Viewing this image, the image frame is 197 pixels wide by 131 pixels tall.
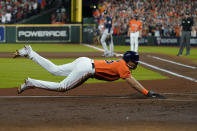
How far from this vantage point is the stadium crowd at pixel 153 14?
113 feet

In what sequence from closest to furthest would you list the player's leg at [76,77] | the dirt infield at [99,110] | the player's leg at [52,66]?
the dirt infield at [99,110], the player's leg at [76,77], the player's leg at [52,66]

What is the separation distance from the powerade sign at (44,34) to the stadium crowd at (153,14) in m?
2.84

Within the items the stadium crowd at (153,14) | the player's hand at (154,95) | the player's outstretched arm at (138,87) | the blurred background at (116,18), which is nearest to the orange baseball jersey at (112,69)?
the player's outstretched arm at (138,87)

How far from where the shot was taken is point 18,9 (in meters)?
40.2

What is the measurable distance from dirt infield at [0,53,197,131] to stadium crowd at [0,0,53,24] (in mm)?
28079

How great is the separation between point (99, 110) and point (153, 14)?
91.3 feet

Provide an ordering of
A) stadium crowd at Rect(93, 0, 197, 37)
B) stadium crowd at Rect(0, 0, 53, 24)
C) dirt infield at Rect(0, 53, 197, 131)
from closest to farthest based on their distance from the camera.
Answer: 1. dirt infield at Rect(0, 53, 197, 131)
2. stadium crowd at Rect(93, 0, 197, 37)
3. stadium crowd at Rect(0, 0, 53, 24)

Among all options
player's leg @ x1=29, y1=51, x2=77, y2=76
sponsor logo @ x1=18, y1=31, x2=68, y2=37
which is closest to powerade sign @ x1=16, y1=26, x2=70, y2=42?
sponsor logo @ x1=18, y1=31, x2=68, y2=37

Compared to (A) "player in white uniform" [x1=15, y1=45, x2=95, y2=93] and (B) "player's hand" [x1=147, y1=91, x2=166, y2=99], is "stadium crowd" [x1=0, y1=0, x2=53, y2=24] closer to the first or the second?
(A) "player in white uniform" [x1=15, y1=45, x2=95, y2=93]

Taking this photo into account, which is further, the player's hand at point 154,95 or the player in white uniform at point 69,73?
the player's hand at point 154,95

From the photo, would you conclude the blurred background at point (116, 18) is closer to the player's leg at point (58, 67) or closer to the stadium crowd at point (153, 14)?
the stadium crowd at point (153, 14)

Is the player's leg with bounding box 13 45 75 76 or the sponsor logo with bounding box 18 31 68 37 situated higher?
the sponsor logo with bounding box 18 31 68 37

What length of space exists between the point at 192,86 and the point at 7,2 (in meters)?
30.7

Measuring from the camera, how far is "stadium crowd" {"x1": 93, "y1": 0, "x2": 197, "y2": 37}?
34.6 meters
